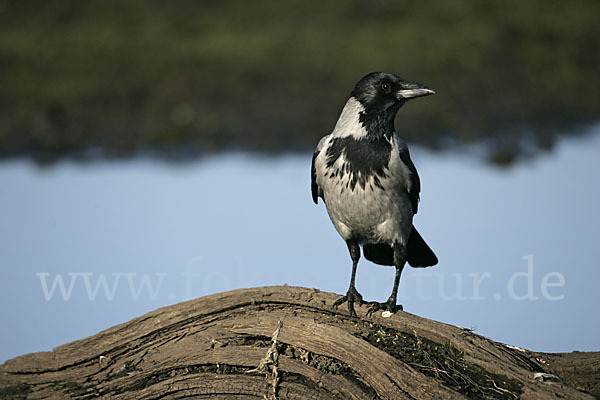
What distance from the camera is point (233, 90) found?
1549cm

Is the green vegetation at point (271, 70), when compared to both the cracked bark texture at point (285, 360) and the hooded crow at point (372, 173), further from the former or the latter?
the cracked bark texture at point (285, 360)

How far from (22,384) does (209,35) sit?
12.7 m

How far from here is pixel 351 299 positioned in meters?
6.00

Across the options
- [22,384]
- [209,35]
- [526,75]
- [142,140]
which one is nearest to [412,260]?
[22,384]

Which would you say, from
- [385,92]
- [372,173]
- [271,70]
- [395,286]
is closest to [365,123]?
[385,92]

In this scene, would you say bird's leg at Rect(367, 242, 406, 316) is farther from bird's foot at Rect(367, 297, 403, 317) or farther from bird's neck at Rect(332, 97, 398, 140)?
bird's neck at Rect(332, 97, 398, 140)

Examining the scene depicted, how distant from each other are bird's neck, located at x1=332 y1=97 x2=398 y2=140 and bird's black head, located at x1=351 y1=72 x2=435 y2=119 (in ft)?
0.05

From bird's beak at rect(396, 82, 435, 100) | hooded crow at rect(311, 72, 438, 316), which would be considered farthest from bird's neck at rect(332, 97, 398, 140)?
bird's beak at rect(396, 82, 435, 100)

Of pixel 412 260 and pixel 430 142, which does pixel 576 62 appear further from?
pixel 412 260

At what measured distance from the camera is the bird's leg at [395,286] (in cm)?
588

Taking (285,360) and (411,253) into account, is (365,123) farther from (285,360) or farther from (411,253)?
(285,360)

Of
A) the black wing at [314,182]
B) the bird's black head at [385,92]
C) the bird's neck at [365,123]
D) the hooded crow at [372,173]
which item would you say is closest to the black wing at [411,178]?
the hooded crow at [372,173]

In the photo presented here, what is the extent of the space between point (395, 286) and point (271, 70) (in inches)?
421

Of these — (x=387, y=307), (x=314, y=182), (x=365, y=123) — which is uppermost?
(x=365, y=123)
